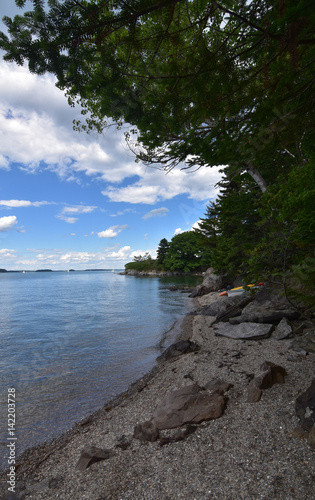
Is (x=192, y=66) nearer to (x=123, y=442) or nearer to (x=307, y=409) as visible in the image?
(x=307, y=409)

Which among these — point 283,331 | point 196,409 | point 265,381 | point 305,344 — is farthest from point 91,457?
point 283,331

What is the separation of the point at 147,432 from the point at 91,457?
99cm

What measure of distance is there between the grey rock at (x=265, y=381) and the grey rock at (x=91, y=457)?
8.87 ft

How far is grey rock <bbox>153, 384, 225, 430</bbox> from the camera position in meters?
4.30

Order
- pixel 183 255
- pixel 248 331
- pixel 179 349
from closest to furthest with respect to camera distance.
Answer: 1. pixel 248 331
2. pixel 179 349
3. pixel 183 255

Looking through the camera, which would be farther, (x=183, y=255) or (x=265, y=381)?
(x=183, y=255)

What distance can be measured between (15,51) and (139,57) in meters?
1.76

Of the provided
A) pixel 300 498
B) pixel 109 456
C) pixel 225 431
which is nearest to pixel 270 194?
pixel 225 431

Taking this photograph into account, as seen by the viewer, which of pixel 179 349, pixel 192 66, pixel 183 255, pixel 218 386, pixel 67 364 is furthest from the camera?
pixel 183 255

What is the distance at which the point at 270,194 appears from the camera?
647 cm

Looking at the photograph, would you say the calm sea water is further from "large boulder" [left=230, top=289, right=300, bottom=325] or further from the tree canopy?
the tree canopy

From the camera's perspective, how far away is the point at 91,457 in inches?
153

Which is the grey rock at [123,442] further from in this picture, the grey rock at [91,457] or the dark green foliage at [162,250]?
the dark green foliage at [162,250]

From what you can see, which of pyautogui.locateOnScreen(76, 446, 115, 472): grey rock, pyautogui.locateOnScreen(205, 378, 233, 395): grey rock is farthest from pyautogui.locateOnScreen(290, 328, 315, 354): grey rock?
pyautogui.locateOnScreen(76, 446, 115, 472): grey rock
